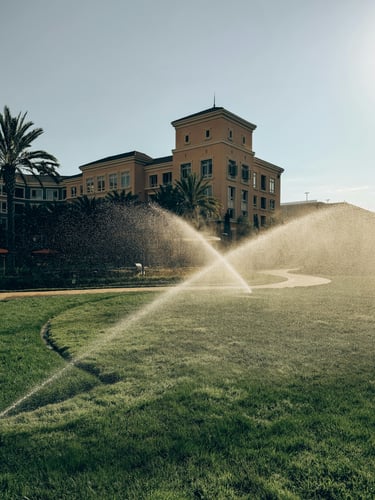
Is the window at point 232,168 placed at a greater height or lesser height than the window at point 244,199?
greater

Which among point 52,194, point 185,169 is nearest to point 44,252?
point 185,169

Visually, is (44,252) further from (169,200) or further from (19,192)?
(19,192)

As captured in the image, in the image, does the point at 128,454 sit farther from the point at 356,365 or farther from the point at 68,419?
the point at 356,365

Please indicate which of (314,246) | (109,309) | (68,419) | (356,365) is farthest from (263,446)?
(314,246)

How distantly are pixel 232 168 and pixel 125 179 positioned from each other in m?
18.1

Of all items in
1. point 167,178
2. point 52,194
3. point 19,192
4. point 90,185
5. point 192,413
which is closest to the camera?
point 192,413

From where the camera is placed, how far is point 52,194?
79500mm

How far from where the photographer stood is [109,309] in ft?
44.6

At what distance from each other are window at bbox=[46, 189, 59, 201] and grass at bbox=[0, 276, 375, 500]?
2901 inches

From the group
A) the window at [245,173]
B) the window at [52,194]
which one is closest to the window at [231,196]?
the window at [245,173]

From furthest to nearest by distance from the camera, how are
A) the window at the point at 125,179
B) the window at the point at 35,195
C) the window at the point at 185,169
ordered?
1. the window at the point at 35,195
2. the window at the point at 125,179
3. the window at the point at 185,169

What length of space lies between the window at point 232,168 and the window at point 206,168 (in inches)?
105

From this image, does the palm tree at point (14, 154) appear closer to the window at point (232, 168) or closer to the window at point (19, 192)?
the window at point (232, 168)

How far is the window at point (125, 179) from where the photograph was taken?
198 ft
